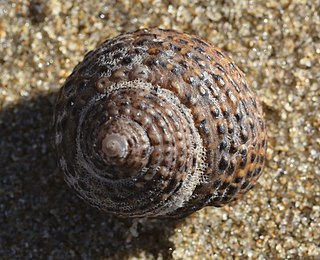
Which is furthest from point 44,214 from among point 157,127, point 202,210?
A: point 157,127

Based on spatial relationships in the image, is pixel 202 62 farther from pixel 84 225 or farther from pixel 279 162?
pixel 84 225

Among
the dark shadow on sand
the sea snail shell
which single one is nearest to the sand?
the dark shadow on sand

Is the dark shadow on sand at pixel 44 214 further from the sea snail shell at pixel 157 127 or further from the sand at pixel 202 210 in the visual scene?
the sea snail shell at pixel 157 127

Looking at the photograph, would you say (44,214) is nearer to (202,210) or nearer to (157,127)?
(202,210)

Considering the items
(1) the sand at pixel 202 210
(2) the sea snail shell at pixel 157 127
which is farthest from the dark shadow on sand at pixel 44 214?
(2) the sea snail shell at pixel 157 127

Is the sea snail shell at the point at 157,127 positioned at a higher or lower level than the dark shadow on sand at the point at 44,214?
higher
